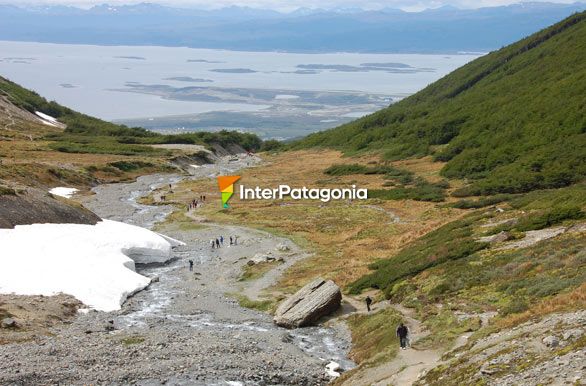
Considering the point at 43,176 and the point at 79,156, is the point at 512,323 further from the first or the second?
the point at 79,156

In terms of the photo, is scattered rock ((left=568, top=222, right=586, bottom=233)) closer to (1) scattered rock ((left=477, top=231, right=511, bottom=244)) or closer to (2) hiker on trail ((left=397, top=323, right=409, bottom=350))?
(1) scattered rock ((left=477, top=231, right=511, bottom=244))

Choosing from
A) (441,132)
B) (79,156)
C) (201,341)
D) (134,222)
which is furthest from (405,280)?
(79,156)

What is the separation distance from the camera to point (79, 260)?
163ft

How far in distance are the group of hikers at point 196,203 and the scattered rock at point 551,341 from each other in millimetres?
69998

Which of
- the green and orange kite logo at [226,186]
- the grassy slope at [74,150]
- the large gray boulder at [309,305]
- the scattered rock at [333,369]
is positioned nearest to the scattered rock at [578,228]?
the large gray boulder at [309,305]

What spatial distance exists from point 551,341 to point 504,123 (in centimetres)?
9079

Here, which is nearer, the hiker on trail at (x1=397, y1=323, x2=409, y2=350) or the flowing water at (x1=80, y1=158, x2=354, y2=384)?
the hiker on trail at (x1=397, y1=323, x2=409, y2=350)

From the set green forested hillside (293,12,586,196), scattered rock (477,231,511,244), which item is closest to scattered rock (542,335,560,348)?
scattered rock (477,231,511,244)

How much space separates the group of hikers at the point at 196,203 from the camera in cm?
9181

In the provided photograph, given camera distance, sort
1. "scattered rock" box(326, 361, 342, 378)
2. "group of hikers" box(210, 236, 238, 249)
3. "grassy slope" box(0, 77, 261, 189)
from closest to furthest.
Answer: "scattered rock" box(326, 361, 342, 378)
"group of hikers" box(210, 236, 238, 249)
"grassy slope" box(0, 77, 261, 189)

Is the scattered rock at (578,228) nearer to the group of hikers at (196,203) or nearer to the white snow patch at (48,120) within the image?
the group of hikers at (196,203)

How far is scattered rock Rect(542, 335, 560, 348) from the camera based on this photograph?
2331 centimetres

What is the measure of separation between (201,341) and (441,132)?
9888 centimetres

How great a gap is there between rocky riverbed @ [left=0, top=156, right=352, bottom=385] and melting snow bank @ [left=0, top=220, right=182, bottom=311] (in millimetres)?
2078
